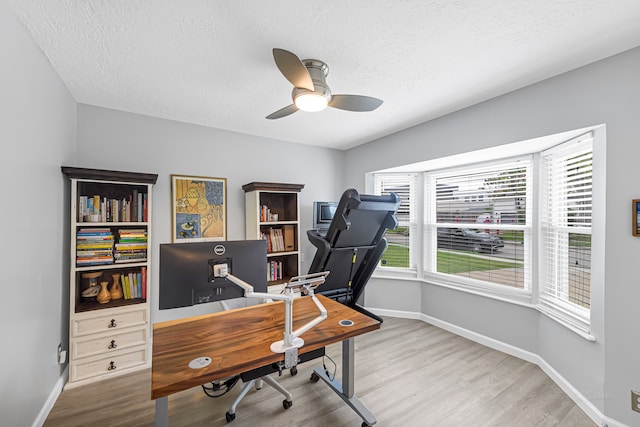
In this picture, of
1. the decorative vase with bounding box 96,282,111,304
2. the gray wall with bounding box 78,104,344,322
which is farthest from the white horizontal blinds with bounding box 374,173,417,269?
the decorative vase with bounding box 96,282,111,304

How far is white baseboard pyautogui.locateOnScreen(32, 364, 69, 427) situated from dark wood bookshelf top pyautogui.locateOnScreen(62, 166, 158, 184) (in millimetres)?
1662

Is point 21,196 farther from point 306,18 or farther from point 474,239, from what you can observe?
point 474,239

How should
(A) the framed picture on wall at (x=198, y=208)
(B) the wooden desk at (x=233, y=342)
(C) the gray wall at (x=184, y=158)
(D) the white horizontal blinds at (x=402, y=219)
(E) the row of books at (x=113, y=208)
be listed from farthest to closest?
(D) the white horizontal blinds at (x=402, y=219) < (A) the framed picture on wall at (x=198, y=208) < (C) the gray wall at (x=184, y=158) < (E) the row of books at (x=113, y=208) < (B) the wooden desk at (x=233, y=342)

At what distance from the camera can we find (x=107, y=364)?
2404 mm

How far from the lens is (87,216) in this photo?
2424 mm

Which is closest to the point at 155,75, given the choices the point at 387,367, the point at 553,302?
the point at 387,367

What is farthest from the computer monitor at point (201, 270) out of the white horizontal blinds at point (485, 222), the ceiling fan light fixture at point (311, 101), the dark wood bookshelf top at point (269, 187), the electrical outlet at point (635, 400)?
the white horizontal blinds at point (485, 222)

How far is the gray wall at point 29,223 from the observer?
4.62 ft

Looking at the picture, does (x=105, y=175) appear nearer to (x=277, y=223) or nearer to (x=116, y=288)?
(x=116, y=288)

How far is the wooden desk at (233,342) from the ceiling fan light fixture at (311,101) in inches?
56.0

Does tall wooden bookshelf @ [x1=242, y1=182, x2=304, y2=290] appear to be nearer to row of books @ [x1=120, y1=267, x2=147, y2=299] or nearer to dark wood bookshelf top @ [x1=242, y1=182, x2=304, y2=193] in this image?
dark wood bookshelf top @ [x1=242, y1=182, x2=304, y2=193]

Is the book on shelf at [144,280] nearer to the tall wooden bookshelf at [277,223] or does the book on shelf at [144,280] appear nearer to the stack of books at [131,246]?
the stack of books at [131,246]

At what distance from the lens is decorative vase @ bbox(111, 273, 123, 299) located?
101 inches

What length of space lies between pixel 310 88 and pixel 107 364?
9.54 feet
